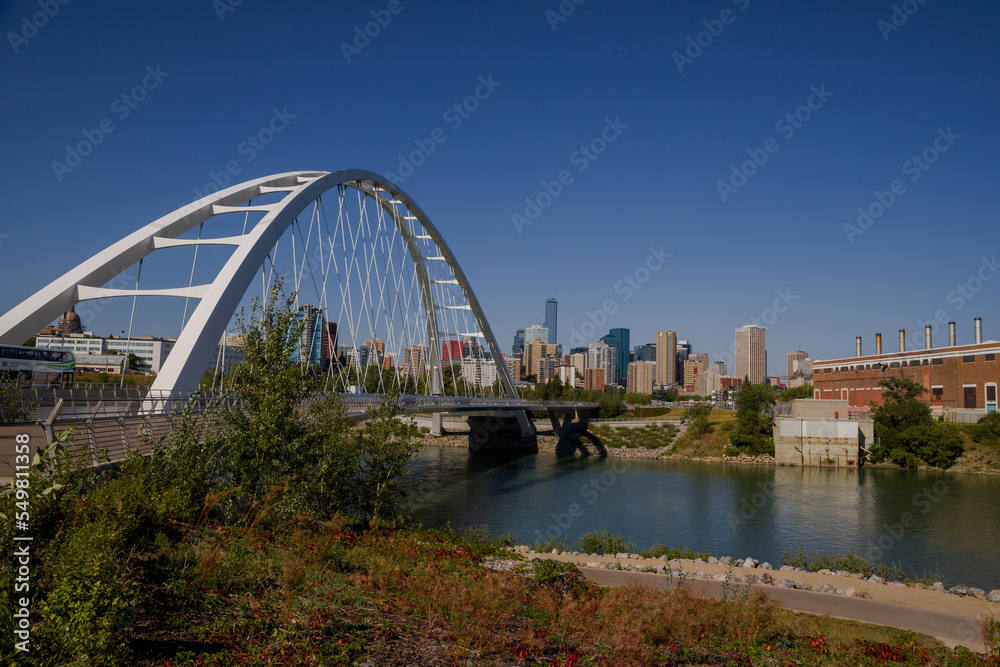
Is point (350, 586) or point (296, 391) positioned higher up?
point (296, 391)

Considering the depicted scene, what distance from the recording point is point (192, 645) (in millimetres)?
5203

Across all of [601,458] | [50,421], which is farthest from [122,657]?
[601,458]

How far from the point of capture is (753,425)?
47.2m

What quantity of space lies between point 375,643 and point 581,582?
4.82 m

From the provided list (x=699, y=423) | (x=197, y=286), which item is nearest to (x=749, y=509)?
(x=197, y=286)

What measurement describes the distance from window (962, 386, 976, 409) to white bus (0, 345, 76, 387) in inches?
2213

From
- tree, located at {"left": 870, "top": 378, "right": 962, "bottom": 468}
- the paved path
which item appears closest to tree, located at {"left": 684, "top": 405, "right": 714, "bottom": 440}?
tree, located at {"left": 870, "top": 378, "right": 962, "bottom": 468}

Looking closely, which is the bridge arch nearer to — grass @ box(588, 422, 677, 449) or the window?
grass @ box(588, 422, 677, 449)

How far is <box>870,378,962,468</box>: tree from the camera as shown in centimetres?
4050

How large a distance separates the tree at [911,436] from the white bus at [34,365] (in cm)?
4542

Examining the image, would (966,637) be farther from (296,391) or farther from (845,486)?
(845,486)

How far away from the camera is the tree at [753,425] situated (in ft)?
151

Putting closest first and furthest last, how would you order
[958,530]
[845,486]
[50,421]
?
[50,421] → [958,530] → [845,486]

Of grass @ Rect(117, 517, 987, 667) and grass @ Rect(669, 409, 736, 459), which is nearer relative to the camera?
grass @ Rect(117, 517, 987, 667)
